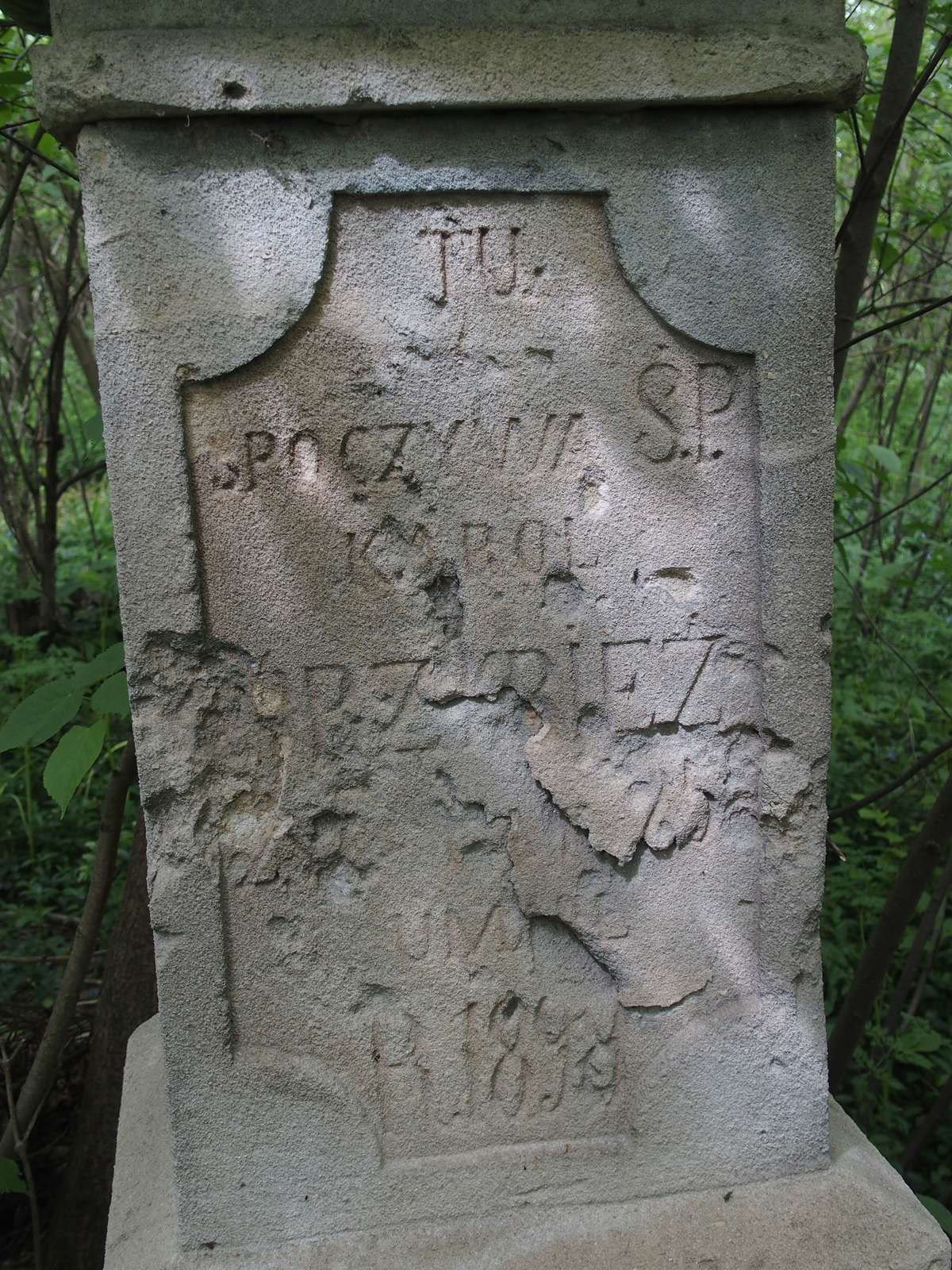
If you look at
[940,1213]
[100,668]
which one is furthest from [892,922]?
[100,668]

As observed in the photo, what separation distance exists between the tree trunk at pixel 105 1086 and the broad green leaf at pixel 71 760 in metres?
Answer: 0.75

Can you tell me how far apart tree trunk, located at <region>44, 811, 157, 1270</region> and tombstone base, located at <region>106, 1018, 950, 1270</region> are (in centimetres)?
78

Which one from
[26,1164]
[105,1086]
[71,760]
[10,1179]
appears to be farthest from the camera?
[105,1086]

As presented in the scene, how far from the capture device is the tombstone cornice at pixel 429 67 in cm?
127

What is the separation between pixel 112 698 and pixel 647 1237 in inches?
43.3

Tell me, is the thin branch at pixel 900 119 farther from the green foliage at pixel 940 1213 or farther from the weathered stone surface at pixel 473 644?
the green foliage at pixel 940 1213

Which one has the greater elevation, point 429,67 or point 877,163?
point 877,163

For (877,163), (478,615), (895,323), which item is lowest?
(478,615)

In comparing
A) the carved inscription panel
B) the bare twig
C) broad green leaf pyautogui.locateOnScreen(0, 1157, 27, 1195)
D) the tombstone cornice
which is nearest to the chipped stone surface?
the carved inscription panel

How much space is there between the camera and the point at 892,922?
2.36 metres

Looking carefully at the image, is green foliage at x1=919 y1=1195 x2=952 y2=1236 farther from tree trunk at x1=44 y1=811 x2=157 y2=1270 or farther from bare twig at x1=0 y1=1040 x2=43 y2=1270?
bare twig at x1=0 y1=1040 x2=43 y2=1270

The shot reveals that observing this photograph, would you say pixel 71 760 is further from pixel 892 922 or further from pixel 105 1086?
pixel 892 922

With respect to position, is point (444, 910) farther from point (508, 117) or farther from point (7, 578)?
point (7, 578)

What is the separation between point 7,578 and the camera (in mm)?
5230
